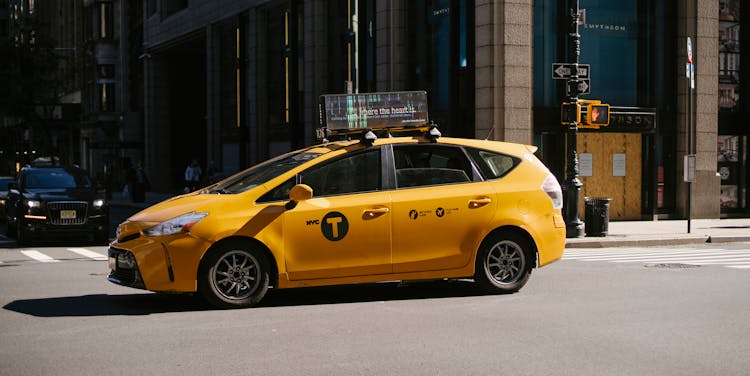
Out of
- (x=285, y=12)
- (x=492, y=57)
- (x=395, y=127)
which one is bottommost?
(x=395, y=127)

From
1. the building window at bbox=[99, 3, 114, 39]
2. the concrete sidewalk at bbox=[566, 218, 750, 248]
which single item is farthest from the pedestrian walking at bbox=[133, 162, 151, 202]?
the building window at bbox=[99, 3, 114, 39]

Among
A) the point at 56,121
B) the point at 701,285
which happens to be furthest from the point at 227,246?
the point at 56,121

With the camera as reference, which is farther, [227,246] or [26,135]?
[26,135]

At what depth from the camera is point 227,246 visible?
9320 mm

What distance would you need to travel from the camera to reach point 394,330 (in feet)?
27.3

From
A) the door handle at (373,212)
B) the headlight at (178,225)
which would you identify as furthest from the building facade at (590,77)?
the headlight at (178,225)

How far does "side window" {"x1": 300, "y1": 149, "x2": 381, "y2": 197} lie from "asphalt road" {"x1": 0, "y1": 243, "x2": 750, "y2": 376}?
1.21m

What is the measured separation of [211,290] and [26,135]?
77.8 metres

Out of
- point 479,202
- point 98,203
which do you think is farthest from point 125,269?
point 98,203

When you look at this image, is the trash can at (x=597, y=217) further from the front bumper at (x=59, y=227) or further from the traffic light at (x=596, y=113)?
the front bumper at (x=59, y=227)

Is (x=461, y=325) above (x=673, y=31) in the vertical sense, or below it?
below

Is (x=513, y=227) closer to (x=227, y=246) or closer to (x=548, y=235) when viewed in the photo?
(x=548, y=235)

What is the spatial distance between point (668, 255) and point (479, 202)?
288 inches

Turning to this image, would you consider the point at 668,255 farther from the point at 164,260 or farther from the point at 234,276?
the point at 164,260
